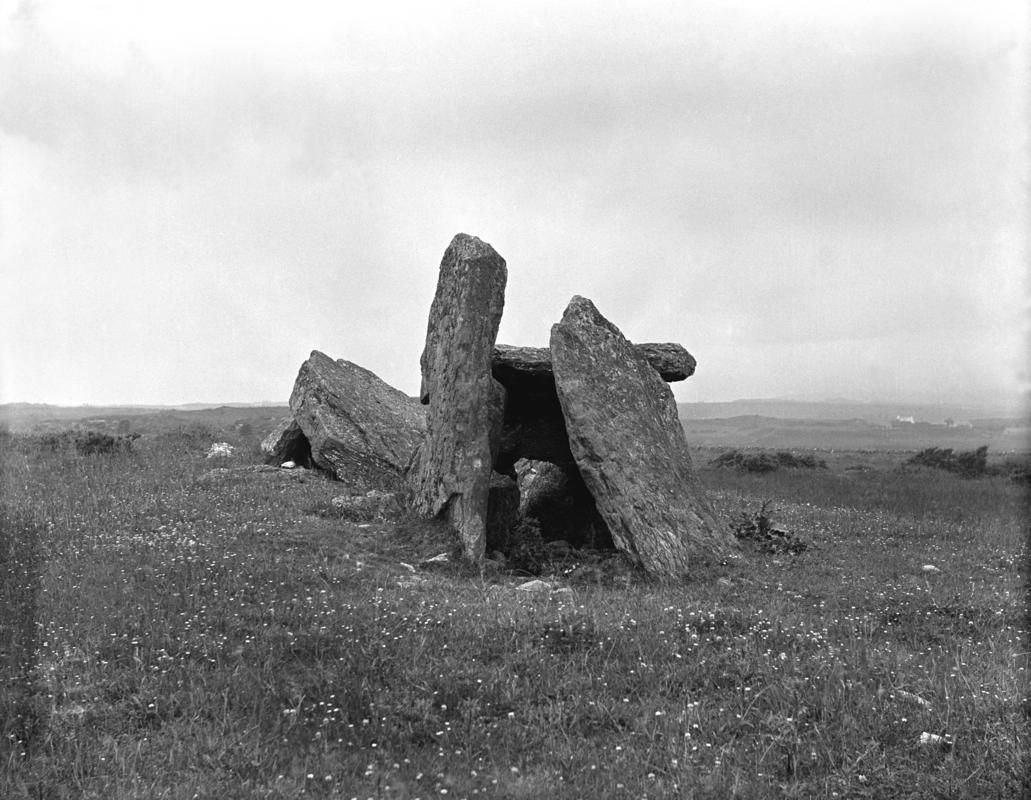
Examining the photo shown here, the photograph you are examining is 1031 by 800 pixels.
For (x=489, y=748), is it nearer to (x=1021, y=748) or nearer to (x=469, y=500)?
(x=1021, y=748)

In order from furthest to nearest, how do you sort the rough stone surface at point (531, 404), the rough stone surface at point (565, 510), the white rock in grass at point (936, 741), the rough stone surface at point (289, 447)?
the rough stone surface at point (289, 447)
the rough stone surface at point (531, 404)
the rough stone surface at point (565, 510)
the white rock in grass at point (936, 741)

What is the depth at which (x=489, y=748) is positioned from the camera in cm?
778

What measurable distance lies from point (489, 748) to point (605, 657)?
2.43 metres

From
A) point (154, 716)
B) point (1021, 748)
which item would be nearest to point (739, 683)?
point (1021, 748)

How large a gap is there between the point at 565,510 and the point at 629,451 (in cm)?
364

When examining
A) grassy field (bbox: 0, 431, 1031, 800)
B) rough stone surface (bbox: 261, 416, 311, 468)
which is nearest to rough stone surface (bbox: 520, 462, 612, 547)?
grassy field (bbox: 0, 431, 1031, 800)

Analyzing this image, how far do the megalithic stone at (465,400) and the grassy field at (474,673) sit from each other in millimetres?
923

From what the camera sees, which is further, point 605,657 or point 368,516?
point 368,516

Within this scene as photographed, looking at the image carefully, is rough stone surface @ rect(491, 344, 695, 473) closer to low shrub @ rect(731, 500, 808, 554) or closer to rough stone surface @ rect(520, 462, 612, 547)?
rough stone surface @ rect(520, 462, 612, 547)

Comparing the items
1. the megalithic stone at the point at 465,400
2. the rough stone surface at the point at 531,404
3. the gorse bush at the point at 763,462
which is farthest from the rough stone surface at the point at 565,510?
the gorse bush at the point at 763,462

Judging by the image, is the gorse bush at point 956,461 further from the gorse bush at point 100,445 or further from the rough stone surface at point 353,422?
the gorse bush at point 100,445

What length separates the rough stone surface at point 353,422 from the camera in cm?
2458

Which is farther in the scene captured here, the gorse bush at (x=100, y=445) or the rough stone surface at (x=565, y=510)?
the gorse bush at (x=100, y=445)

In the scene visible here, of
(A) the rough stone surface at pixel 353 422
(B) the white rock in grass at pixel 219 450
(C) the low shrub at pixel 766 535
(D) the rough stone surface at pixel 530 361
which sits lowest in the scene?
(C) the low shrub at pixel 766 535
